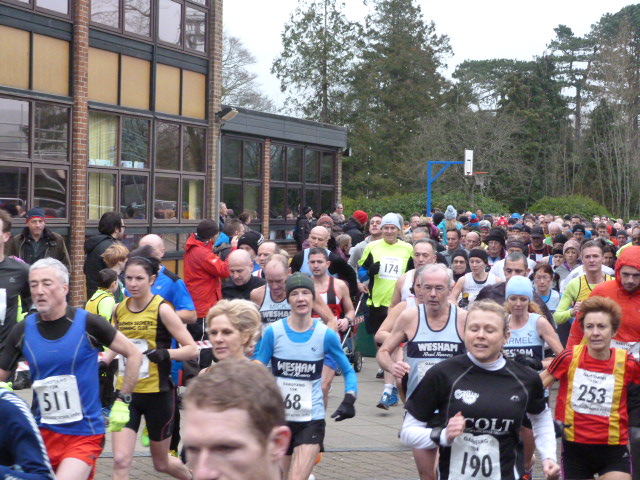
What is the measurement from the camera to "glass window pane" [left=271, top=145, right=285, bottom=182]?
24.9 meters

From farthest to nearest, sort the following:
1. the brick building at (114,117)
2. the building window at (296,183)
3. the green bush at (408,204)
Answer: the green bush at (408,204)
the building window at (296,183)
the brick building at (114,117)

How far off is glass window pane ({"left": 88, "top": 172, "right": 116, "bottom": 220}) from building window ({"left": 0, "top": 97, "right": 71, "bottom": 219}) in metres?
0.87

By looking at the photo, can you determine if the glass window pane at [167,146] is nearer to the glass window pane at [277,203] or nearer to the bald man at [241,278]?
the glass window pane at [277,203]

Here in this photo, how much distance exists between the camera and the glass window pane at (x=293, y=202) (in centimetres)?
2561

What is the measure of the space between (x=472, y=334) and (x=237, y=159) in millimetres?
18661

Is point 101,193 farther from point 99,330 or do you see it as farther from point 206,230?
point 99,330

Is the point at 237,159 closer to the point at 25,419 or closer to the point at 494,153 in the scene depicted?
the point at 25,419

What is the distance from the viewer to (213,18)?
1986cm

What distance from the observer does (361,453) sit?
8.93 meters

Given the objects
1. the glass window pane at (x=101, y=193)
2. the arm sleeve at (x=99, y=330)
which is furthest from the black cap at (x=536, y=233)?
the arm sleeve at (x=99, y=330)

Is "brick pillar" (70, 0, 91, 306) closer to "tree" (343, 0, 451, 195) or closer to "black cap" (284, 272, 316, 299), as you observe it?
"black cap" (284, 272, 316, 299)

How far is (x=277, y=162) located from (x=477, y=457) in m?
20.5

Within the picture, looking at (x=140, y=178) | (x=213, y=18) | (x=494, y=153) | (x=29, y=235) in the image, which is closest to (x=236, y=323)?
(x=29, y=235)

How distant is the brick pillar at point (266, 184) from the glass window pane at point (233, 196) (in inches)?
40.2
